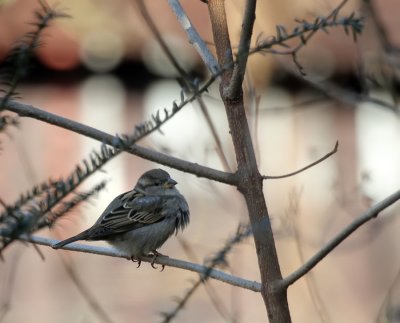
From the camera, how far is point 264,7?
7582 mm

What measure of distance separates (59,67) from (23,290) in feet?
8.77

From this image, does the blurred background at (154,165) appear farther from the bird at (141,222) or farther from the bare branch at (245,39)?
the bare branch at (245,39)

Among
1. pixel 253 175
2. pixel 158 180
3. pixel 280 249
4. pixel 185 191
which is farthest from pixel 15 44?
pixel 185 191

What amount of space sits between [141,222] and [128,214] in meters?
0.11

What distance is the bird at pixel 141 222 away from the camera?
4.61 meters

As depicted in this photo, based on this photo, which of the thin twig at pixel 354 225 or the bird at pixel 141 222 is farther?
the bird at pixel 141 222

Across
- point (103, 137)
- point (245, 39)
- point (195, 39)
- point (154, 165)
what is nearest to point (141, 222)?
point (195, 39)

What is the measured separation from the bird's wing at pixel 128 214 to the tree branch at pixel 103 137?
2.44 meters

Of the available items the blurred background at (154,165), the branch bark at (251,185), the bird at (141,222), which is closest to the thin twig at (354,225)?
the branch bark at (251,185)

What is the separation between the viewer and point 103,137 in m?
2.02

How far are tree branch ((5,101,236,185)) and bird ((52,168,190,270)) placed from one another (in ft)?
7.46

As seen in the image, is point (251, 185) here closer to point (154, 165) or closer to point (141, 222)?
point (141, 222)

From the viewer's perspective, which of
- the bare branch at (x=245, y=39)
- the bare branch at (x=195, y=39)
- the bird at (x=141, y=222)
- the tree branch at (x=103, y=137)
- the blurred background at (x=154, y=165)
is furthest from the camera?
the blurred background at (x=154, y=165)

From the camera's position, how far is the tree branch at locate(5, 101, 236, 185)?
81.2 inches
